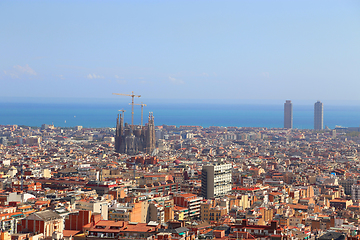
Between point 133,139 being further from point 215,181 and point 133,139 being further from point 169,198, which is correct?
point 169,198

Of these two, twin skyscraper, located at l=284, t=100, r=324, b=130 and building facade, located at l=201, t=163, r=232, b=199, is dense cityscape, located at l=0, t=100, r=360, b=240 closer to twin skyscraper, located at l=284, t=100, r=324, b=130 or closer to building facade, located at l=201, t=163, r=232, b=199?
building facade, located at l=201, t=163, r=232, b=199

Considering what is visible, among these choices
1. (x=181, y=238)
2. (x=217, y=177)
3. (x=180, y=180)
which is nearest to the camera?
(x=181, y=238)

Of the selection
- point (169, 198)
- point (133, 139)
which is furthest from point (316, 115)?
point (169, 198)

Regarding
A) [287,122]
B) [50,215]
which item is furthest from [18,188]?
[287,122]

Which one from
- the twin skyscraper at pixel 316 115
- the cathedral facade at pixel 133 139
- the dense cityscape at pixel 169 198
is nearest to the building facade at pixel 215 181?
the dense cityscape at pixel 169 198

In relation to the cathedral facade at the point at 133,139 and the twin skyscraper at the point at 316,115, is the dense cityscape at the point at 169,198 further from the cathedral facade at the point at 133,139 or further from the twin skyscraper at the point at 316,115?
the twin skyscraper at the point at 316,115

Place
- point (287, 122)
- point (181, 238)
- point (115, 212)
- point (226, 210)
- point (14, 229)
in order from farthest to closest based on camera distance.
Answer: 1. point (287, 122)
2. point (226, 210)
3. point (115, 212)
4. point (14, 229)
5. point (181, 238)

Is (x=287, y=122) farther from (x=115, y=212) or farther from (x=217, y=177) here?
(x=115, y=212)
